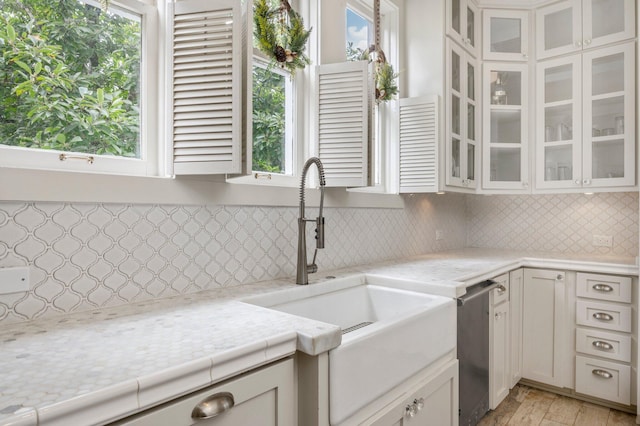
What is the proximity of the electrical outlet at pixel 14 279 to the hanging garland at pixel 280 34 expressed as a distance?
1.32 metres

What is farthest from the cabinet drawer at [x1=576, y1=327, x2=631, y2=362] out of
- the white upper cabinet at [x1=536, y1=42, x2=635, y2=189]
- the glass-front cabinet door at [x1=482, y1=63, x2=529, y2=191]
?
the glass-front cabinet door at [x1=482, y1=63, x2=529, y2=191]

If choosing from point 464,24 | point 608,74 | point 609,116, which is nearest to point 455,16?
point 464,24

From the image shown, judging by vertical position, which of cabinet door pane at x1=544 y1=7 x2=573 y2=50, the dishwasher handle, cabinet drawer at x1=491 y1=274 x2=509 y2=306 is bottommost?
cabinet drawer at x1=491 y1=274 x2=509 y2=306

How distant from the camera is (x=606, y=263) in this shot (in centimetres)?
242

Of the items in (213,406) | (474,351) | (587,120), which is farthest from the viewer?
(587,120)

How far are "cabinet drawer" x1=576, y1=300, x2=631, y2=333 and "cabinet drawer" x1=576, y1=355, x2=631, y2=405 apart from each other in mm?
229

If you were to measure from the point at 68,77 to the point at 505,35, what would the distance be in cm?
308

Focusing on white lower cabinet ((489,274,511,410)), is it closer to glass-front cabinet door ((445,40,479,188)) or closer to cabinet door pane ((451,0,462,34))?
glass-front cabinet door ((445,40,479,188))

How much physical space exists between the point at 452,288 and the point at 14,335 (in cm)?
153

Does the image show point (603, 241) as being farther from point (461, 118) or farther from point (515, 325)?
point (461, 118)

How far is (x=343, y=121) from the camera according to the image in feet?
6.71

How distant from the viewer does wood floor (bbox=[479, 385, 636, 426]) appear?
227cm

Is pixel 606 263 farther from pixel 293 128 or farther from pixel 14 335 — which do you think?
pixel 14 335

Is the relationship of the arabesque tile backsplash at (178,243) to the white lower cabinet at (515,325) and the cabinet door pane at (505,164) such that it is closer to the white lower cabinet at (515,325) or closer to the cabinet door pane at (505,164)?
the cabinet door pane at (505,164)
